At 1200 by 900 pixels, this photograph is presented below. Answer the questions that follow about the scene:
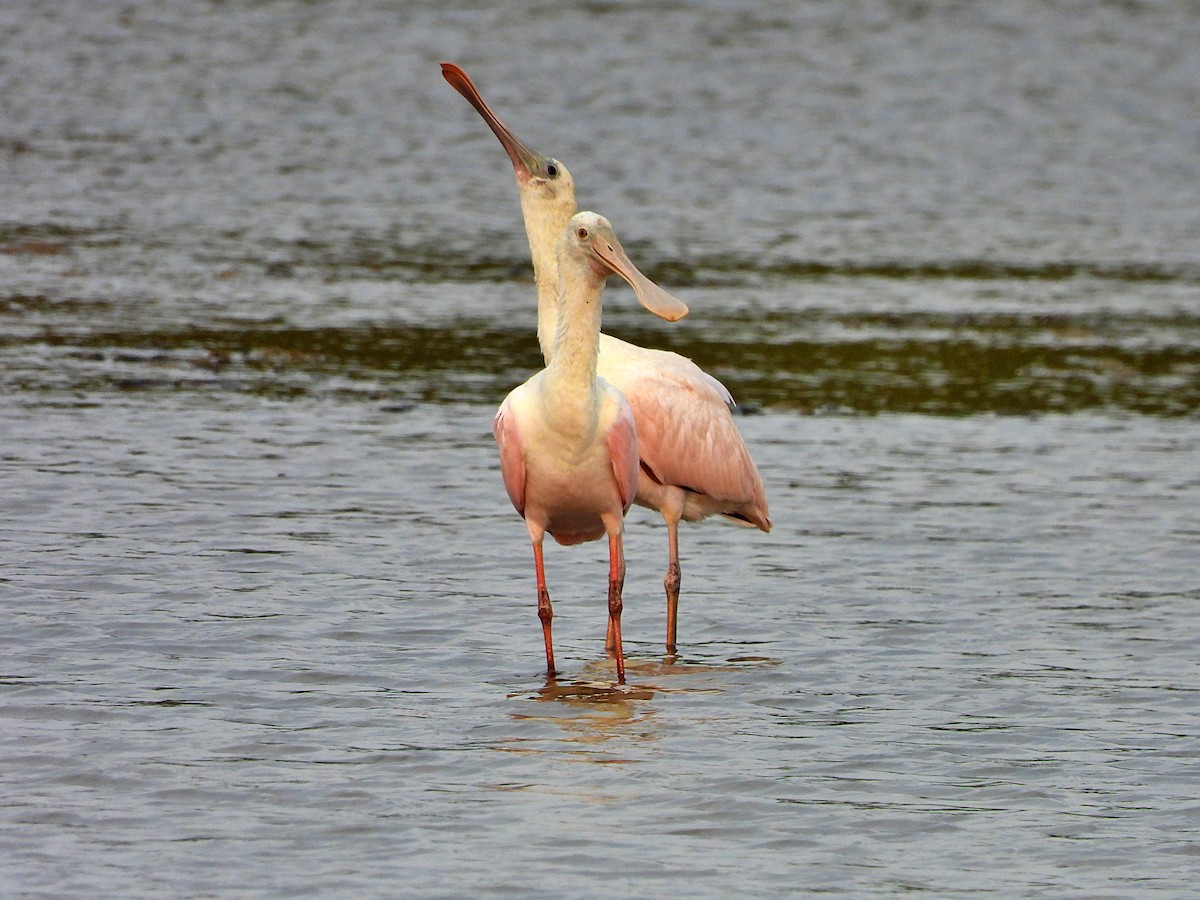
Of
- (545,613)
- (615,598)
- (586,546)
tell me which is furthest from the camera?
(586,546)

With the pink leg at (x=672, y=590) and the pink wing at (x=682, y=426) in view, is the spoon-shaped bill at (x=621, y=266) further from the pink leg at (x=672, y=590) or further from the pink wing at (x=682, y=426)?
the pink leg at (x=672, y=590)

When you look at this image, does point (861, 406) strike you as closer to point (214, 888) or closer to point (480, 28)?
point (214, 888)

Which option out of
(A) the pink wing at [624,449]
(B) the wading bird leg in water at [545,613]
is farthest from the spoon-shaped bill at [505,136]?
(B) the wading bird leg in water at [545,613]

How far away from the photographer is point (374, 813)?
6984 millimetres

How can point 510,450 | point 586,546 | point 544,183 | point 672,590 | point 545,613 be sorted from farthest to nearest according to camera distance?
point 586,546 → point 544,183 → point 672,590 → point 545,613 → point 510,450

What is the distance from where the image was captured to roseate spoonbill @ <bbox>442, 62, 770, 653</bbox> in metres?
9.89

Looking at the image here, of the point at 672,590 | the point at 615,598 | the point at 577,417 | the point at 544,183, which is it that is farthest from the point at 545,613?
the point at 544,183

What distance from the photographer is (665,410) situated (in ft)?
32.6

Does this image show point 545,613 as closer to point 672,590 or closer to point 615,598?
point 615,598

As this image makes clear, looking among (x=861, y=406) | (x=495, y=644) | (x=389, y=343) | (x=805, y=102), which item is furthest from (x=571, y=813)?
(x=805, y=102)

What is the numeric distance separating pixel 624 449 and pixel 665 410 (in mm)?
1107

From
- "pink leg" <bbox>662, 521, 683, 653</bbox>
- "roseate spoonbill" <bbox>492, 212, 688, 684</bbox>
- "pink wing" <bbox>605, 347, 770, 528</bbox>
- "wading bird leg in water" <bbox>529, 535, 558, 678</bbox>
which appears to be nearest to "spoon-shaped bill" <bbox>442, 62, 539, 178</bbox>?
"pink wing" <bbox>605, 347, 770, 528</bbox>

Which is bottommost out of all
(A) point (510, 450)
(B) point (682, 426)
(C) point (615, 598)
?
(C) point (615, 598)

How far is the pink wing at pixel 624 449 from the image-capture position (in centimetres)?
882
